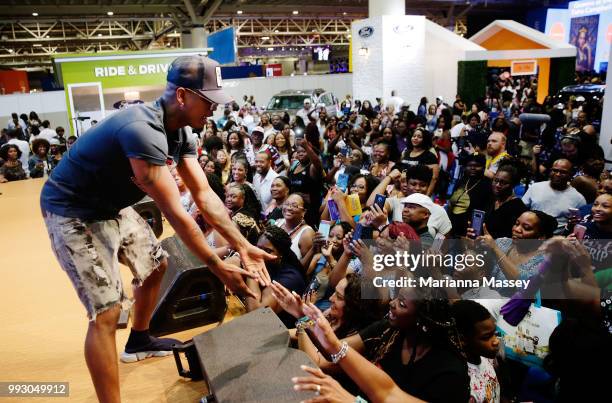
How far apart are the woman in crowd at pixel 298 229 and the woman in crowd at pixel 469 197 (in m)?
1.30

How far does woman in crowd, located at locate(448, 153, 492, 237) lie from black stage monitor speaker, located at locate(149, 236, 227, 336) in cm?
220

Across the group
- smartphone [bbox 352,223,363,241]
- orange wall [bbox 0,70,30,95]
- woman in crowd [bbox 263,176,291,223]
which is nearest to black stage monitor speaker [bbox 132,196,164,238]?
woman in crowd [bbox 263,176,291,223]

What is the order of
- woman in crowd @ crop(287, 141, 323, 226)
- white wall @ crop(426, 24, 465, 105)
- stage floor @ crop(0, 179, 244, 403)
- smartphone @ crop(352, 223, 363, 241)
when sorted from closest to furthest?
stage floor @ crop(0, 179, 244, 403) < smartphone @ crop(352, 223, 363, 241) < woman in crowd @ crop(287, 141, 323, 226) < white wall @ crop(426, 24, 465, 105)

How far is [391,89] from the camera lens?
16.2 metres

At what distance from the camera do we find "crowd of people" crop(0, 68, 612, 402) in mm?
2037

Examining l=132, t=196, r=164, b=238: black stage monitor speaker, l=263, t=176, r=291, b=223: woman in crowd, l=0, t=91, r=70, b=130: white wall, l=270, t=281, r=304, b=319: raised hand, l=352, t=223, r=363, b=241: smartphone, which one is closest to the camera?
l=270, t=281, r=304, b=319: raised hand

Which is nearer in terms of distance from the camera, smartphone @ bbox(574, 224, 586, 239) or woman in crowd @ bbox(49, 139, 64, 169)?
smartphone @ bbox(574, 224, 586, 239)

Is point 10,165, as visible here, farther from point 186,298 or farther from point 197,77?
point 197,77

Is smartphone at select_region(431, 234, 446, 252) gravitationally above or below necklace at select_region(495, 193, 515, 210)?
below

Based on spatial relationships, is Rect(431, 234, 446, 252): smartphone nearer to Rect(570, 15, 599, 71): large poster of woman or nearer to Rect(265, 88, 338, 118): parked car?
Rect(265, 88, 338, 118): parked car

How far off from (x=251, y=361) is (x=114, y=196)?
945mm

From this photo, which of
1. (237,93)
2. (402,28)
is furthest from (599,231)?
(237,93)

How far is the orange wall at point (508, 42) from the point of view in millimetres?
19094

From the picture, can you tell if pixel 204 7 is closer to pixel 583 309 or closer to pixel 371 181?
pixel 371 181
